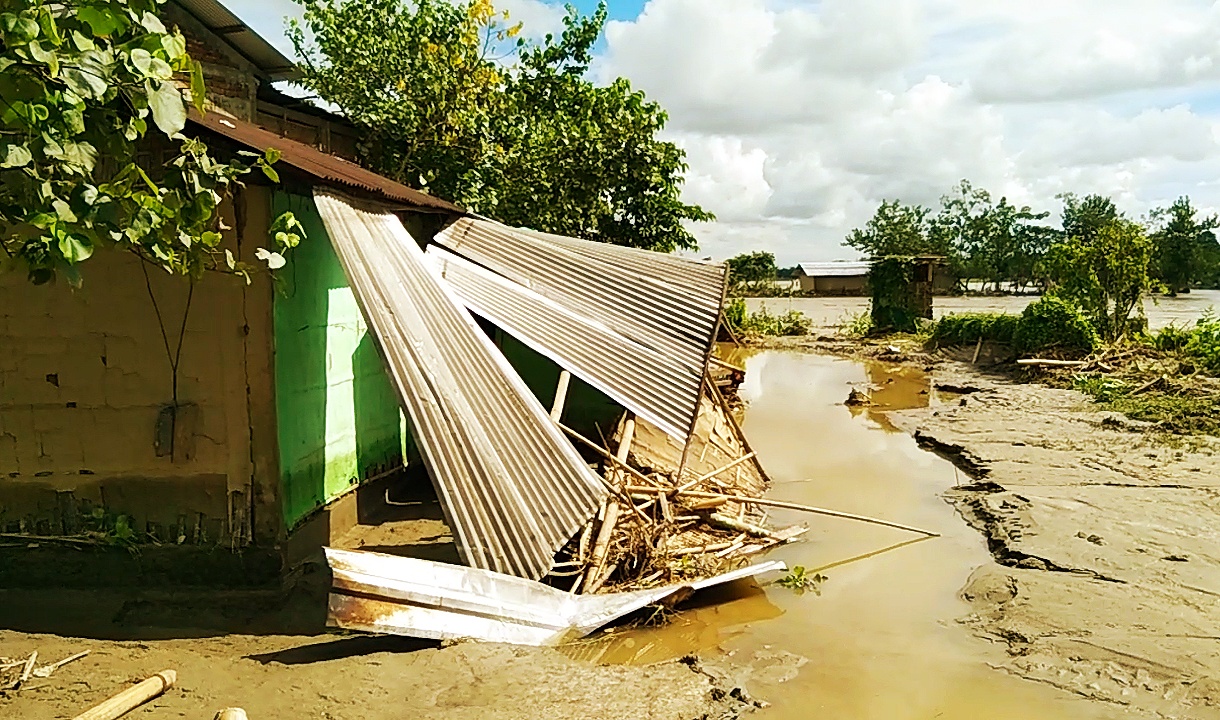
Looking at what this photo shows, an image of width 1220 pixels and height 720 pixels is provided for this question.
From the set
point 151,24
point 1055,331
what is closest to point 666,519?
point 151,24

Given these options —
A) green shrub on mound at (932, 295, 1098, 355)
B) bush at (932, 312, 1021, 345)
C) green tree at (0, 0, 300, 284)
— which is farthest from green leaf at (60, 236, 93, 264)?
→ bush at (932, 312, 1021, 345)

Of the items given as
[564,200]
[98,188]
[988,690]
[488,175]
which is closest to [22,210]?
[98,188]

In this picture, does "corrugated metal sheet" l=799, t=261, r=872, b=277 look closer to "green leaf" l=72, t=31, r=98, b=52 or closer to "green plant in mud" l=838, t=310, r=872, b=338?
"green plant in mud" l=838, t=310, r=872, b=338

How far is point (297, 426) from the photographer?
20.3 ft

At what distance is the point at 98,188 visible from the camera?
352 centimetres

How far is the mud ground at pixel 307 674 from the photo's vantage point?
4.37 metres

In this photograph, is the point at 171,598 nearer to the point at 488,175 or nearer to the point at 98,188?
the point at 98,188

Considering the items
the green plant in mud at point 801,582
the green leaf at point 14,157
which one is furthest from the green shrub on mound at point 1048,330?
the green leaf at point 14,157

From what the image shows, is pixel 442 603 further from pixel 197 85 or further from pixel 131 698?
pixel 197 85

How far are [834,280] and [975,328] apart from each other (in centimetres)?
3052

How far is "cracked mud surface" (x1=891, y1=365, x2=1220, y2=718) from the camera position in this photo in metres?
5.50

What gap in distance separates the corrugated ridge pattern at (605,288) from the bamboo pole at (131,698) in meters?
4.42

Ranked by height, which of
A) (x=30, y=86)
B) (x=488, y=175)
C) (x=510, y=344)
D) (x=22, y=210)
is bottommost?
(x=510, y=344)

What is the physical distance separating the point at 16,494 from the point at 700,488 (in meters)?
5.40
